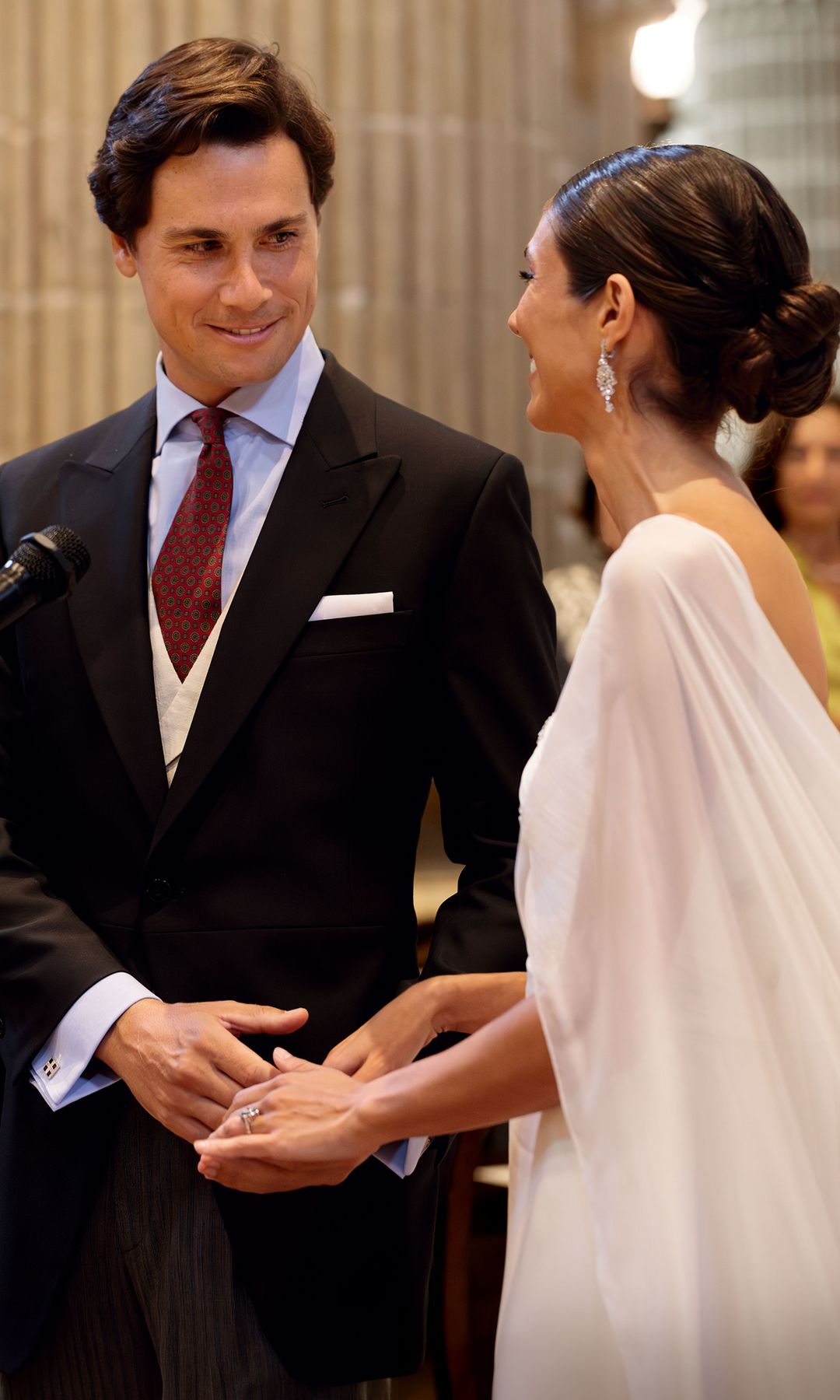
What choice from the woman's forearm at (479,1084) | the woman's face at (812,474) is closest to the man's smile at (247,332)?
the woman's forearm at (479,1084)

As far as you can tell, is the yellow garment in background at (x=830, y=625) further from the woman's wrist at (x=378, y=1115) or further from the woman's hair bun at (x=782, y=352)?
the woman's wrist at (x=378, y=1115)

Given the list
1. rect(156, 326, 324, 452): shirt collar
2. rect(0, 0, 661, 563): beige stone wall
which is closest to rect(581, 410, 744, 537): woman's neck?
rect(156, 326, 324, 452): shirt collar

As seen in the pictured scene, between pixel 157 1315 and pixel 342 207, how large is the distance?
9.23 ft

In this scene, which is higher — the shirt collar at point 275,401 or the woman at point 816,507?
the shirt collar at point 275,401

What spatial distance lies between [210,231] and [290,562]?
1.34 ft

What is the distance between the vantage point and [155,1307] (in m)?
1.67

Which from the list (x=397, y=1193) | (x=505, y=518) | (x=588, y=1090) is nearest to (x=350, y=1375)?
(x=397, y=1193)

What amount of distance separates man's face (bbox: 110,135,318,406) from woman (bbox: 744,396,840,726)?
1.92 meters

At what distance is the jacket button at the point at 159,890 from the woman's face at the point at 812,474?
2.35 m

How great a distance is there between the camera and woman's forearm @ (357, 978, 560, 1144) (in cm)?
138

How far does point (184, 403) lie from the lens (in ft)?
6.12

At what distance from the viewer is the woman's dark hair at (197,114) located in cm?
178

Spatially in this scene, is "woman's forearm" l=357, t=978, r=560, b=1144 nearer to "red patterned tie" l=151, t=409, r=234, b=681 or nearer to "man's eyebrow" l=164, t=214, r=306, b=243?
"red patterned tie" l=151, t=409, r=234, b=681

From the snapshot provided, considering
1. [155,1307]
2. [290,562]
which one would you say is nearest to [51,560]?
[290,562]
